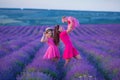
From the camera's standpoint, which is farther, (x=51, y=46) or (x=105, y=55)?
(x=51, y=46)

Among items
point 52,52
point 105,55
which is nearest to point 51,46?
point 52,52

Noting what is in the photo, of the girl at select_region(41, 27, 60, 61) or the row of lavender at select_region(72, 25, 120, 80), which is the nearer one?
the row of lavender at select_region(72, 25, 120, 80)

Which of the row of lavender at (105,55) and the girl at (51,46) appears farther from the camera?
the girl at (51,46)

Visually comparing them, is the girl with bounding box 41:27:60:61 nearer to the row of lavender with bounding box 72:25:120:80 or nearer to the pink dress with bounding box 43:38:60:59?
the pink dress with bounding box 43:38:60:59

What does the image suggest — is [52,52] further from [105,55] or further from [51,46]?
[105,55]

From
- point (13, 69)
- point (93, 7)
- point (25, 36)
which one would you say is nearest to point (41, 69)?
point (13, 69)

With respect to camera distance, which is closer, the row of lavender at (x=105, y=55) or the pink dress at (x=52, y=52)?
the row of lavender at (x=105, y=55)

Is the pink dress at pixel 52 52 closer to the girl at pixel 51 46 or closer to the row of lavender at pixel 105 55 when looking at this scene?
the girl at pixel 51 46

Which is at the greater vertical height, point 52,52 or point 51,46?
point 51,46

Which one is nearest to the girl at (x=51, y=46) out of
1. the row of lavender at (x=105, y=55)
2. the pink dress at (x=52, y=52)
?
the pink dress at (x=52, y=52)

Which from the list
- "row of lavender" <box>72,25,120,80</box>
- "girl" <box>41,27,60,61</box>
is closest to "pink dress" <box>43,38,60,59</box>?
"girl" <box>41,27,60,61</box>

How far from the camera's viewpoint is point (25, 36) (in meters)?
11.8

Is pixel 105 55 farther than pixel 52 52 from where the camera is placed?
No

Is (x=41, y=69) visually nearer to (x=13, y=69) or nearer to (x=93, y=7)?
(x=13, y=69)
